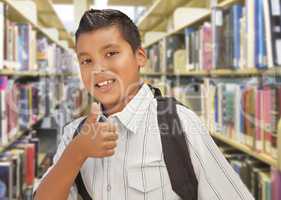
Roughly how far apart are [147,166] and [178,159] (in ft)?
0.26

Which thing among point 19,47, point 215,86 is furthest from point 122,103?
point 19,47

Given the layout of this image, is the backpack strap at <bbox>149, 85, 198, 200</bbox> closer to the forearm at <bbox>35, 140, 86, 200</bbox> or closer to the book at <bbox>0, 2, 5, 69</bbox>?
the forearm at <bbox>35, 140, 86, 200</bbox>

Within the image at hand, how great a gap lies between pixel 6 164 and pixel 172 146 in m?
1.31

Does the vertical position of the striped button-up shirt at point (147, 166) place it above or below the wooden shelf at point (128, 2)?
below

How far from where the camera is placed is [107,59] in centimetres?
92

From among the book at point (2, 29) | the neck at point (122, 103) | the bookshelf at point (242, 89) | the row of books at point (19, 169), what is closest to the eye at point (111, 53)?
the neck at point (122, 103)

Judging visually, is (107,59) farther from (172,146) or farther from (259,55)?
(259,55)

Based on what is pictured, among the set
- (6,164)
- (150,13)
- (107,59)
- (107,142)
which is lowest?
(6,164)

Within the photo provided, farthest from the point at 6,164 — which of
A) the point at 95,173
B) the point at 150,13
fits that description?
the point at 150,13

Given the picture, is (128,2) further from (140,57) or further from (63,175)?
(63,175)

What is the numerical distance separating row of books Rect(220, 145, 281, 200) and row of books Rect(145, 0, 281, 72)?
17.3 inches

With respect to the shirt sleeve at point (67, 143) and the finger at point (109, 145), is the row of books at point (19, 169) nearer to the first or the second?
the shirt sleeve at point (67, 143)

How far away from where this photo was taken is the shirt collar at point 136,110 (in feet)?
3.00

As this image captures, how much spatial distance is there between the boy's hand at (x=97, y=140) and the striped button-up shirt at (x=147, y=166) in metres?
0.12
